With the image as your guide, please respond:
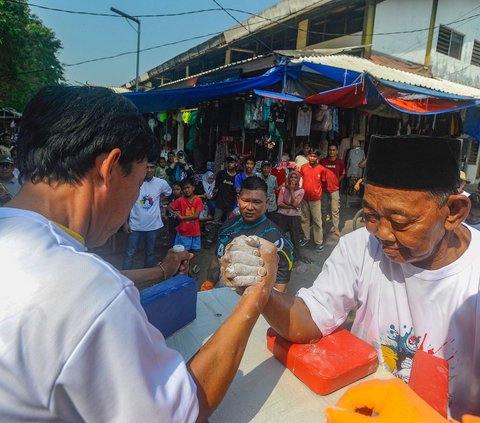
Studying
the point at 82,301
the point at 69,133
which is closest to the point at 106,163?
the point at 69,133

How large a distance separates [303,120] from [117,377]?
6.87 m

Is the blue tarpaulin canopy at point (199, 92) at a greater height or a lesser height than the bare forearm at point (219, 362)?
greater

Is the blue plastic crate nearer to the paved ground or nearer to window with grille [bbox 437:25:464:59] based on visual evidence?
the paved ground

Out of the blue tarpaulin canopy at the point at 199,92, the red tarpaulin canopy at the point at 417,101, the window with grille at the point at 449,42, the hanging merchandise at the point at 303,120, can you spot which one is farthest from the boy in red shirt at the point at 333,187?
the window with grille at the point at 449,42

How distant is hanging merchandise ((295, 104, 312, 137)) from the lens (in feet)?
22.6

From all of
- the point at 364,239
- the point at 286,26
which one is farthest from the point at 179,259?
the point at 286,26

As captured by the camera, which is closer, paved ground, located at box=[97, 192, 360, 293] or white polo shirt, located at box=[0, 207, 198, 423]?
white polo shirt, located at box=[0, 207, 198, 423]

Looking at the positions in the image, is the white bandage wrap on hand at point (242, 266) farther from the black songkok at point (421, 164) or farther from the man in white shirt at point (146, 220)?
the man in white shirt at point (146, 220)

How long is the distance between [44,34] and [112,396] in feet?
79.5

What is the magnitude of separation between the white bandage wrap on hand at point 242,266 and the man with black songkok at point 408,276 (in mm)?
201

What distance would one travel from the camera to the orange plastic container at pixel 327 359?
40.8 inches

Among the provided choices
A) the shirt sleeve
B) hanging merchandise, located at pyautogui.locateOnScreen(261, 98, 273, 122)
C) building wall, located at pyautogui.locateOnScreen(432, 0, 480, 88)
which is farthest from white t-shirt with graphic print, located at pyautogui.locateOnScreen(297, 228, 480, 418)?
building wall, located at pyautogui.locateOnScreen(432, 0, 480, 88)

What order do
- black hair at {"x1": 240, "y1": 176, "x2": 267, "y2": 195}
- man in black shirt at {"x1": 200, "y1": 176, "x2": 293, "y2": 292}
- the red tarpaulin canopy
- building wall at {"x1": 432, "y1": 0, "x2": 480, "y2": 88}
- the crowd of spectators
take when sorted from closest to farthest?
→ man in black shirt at {"x1": 200, "y1": 176, "x2": 293, "y2": 292}
black hair at {"x1": 240, "y1": 176, "x2": 267, "y2": 195}
the crowd of spectators
the red tarpaulin canopy
building wall at {"x1": 432, "y1": 0, "x2": 480, "y2": 88}

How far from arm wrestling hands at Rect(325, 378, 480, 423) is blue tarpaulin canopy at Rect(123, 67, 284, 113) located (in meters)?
5.65
